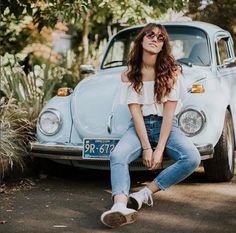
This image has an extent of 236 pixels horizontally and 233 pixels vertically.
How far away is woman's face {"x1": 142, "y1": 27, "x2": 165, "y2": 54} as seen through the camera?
4762 mm

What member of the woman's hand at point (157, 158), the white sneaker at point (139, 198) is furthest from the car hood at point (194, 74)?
the white sneaker at point (139, 198)

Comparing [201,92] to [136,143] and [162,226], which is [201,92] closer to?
[136,143]

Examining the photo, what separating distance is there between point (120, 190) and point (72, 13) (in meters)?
3.62

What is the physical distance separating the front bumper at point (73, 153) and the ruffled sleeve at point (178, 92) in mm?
612

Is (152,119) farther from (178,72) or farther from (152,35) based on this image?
(152,35)

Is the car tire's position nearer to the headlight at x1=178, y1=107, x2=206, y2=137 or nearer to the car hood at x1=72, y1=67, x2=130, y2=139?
the headlight at x1=178, y1=107, x2=206, y2=137

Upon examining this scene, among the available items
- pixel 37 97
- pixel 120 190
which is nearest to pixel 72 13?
pixel 37 97

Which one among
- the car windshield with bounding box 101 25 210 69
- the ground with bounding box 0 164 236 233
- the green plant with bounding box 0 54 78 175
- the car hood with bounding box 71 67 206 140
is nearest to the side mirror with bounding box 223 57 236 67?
the car windshield with bounding box 101 25 210 69

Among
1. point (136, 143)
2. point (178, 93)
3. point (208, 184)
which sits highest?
point (178, 93)

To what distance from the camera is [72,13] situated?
7.34 meters

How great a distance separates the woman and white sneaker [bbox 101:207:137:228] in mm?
194

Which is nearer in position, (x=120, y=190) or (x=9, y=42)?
(x=120, y=190)

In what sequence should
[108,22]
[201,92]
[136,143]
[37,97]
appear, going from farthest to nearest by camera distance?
[108,22] → [37,97] → [201,92] → [136,143]

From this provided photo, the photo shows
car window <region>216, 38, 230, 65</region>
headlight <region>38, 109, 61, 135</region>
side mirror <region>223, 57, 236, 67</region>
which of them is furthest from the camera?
car window <region>216, 38, 230, 65</region>
